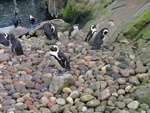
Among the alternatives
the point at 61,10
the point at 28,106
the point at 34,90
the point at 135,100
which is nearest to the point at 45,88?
the point at 34,90

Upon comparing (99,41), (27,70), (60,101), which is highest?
(99,41)

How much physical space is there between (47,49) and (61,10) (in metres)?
10.3

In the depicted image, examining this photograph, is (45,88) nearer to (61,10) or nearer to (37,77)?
(37,77)

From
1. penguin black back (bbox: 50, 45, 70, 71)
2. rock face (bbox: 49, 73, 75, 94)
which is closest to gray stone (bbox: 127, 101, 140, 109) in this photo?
rock face (bbox: 49, 73, 75, 94)

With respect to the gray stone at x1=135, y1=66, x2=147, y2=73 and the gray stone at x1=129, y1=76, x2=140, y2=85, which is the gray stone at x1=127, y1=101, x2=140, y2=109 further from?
the gray stone at x1=135, y1=66, x2=147, y2=73

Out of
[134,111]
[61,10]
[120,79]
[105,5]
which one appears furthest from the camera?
[61,10]

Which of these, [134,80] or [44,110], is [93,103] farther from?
[134,80]

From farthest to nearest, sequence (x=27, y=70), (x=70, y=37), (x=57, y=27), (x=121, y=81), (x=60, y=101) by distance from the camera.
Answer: (x=57, y=27) < (x=70, y=37) < (x=27, y=70) < (x=121, y=81) < (x=60, y=101)

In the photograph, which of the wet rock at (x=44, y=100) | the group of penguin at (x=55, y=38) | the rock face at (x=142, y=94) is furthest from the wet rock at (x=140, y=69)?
the wet rock at (x=44, y=100)

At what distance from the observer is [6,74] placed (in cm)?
640

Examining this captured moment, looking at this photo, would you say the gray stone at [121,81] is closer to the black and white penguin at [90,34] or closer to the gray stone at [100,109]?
the gray stone at [100,109]

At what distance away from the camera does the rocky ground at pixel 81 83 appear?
4.67 m

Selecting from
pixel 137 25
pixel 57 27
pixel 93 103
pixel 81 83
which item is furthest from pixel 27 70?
pixel 57 27

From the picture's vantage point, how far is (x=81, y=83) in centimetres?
572
